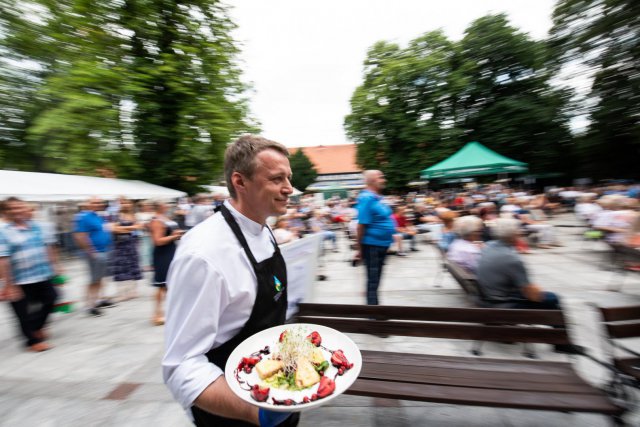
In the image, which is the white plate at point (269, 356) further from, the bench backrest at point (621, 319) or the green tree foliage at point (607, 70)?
the green tree foliage at point (607, 70)

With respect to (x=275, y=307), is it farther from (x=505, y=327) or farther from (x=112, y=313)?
(x=112, y=313)

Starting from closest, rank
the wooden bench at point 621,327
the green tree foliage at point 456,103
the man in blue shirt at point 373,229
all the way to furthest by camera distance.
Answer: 1. the wooden bench at point 621,327
2. the man in blue shirt at point 373,229
3. the green tree foliage at point 456,103

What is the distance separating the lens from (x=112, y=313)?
18.2 feet

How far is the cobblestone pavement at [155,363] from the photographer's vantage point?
8.42 feet

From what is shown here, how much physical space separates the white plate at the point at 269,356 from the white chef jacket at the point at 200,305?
8cm

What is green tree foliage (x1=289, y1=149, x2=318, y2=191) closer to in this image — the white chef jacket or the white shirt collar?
the white shirt collar

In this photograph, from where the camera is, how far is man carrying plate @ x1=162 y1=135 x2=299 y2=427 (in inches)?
40.6

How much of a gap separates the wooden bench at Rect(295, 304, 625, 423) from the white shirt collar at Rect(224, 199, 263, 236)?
1504mm

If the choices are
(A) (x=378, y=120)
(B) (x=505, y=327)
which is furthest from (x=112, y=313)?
(A) (x=378, y=120)

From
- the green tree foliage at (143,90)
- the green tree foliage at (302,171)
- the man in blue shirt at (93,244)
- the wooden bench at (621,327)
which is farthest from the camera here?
the green tree foliage at (302,171)

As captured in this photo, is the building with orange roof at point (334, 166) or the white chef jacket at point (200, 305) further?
the building with orange roof at point (334, 166)

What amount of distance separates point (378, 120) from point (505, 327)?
81.6ft

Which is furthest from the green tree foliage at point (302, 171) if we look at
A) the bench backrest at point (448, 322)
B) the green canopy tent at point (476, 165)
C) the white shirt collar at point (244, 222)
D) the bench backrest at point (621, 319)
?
the white shirt collar at point (244, 222)

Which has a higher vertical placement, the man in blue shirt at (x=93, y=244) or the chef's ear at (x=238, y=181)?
the chef's ear at (x=238, y=181)
